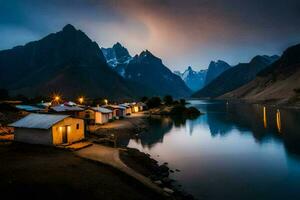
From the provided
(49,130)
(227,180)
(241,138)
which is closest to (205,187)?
(227,180)

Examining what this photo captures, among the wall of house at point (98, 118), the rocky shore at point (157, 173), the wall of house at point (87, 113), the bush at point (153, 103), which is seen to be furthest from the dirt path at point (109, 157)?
the bush at point (153, 103)

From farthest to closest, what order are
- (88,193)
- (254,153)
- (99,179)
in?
(254,153) < (99,179) < (88,193)

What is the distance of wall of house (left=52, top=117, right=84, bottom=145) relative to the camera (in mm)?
36344

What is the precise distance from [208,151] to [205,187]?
75.5 feet

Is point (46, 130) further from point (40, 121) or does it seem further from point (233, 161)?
point (233, 161)

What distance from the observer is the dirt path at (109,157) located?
2659 centimetres

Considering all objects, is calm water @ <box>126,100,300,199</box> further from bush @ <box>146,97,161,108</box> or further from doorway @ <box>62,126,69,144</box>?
bush @ <box>146,97,161,108</box>

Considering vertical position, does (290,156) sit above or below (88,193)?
below

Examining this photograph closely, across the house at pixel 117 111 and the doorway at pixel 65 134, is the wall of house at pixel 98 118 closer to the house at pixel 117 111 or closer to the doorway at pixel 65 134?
the house at pixel 117 111

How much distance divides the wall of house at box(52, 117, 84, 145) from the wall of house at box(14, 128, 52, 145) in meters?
0.86

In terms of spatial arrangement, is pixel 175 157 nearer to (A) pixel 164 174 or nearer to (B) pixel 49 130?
(A) pixel 164 174

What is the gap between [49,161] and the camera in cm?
2862

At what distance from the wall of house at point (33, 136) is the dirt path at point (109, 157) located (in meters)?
5.24

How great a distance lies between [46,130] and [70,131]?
12.9ft
